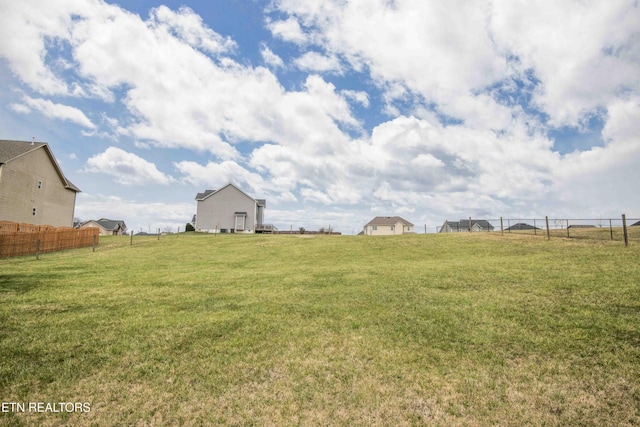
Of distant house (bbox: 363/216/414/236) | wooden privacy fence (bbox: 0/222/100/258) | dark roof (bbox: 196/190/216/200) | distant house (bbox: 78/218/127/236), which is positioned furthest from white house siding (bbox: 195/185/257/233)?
distant house (bbox: 78/218/127/236)

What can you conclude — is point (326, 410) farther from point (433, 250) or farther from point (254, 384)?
point (433, 250)

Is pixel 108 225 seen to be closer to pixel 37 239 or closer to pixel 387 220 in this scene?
pixel 37 239

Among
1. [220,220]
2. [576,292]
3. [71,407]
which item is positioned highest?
[220,220]

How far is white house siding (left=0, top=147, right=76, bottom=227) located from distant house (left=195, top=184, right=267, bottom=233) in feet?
60.9

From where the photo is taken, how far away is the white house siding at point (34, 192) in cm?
3484

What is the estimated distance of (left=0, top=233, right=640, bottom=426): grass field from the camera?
4.66 metres

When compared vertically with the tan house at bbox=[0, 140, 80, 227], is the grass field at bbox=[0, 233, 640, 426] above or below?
below

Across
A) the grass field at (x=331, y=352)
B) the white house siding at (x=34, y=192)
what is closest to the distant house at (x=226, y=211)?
the white house siding at (x=34, y=192)

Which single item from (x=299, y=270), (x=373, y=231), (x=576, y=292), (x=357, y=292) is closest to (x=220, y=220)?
(x=373, y=231)

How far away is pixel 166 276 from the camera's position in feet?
51.0

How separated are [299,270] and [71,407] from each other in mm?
12602

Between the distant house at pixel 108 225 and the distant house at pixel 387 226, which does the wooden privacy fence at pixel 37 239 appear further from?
the distant house at pixel 387 226

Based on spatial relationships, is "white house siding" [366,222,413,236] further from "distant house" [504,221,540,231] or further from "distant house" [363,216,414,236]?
"distant house" [504,221,540,231]

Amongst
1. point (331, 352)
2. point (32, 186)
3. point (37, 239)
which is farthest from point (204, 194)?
point (331, 352)
